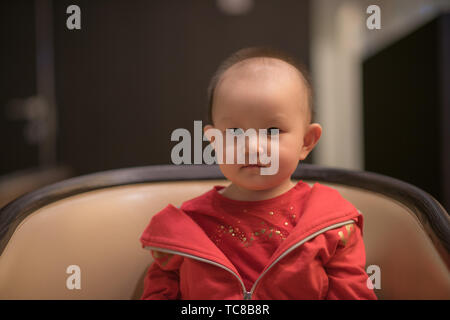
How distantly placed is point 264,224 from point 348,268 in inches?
5.1

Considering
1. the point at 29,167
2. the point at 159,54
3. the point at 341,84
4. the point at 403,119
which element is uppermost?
the point at 159,54

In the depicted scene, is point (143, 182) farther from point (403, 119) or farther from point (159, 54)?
point (159, 54)

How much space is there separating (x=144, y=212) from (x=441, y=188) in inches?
24.0

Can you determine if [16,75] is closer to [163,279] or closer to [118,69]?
[118,69]

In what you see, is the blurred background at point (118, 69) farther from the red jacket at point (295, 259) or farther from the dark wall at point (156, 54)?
the red jacket at point (295, 259)

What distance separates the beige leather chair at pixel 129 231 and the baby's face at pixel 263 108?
0.71ft

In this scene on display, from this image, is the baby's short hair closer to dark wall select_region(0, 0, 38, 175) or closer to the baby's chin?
A: the baby's chin

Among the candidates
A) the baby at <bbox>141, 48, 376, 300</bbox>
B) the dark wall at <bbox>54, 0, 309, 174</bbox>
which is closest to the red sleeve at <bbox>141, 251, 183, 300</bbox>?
the baby at <bbox>141, 48, 376, 300</bbox>

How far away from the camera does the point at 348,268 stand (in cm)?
56

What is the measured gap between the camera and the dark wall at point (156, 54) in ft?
8.98

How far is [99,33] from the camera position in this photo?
9.12 ft

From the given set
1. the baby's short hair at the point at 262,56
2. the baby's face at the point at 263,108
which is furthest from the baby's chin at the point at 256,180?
the baby's short hair at the point at 262,56

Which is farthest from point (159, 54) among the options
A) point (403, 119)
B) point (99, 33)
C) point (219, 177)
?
point (219, 177)

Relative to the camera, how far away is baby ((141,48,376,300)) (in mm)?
543
